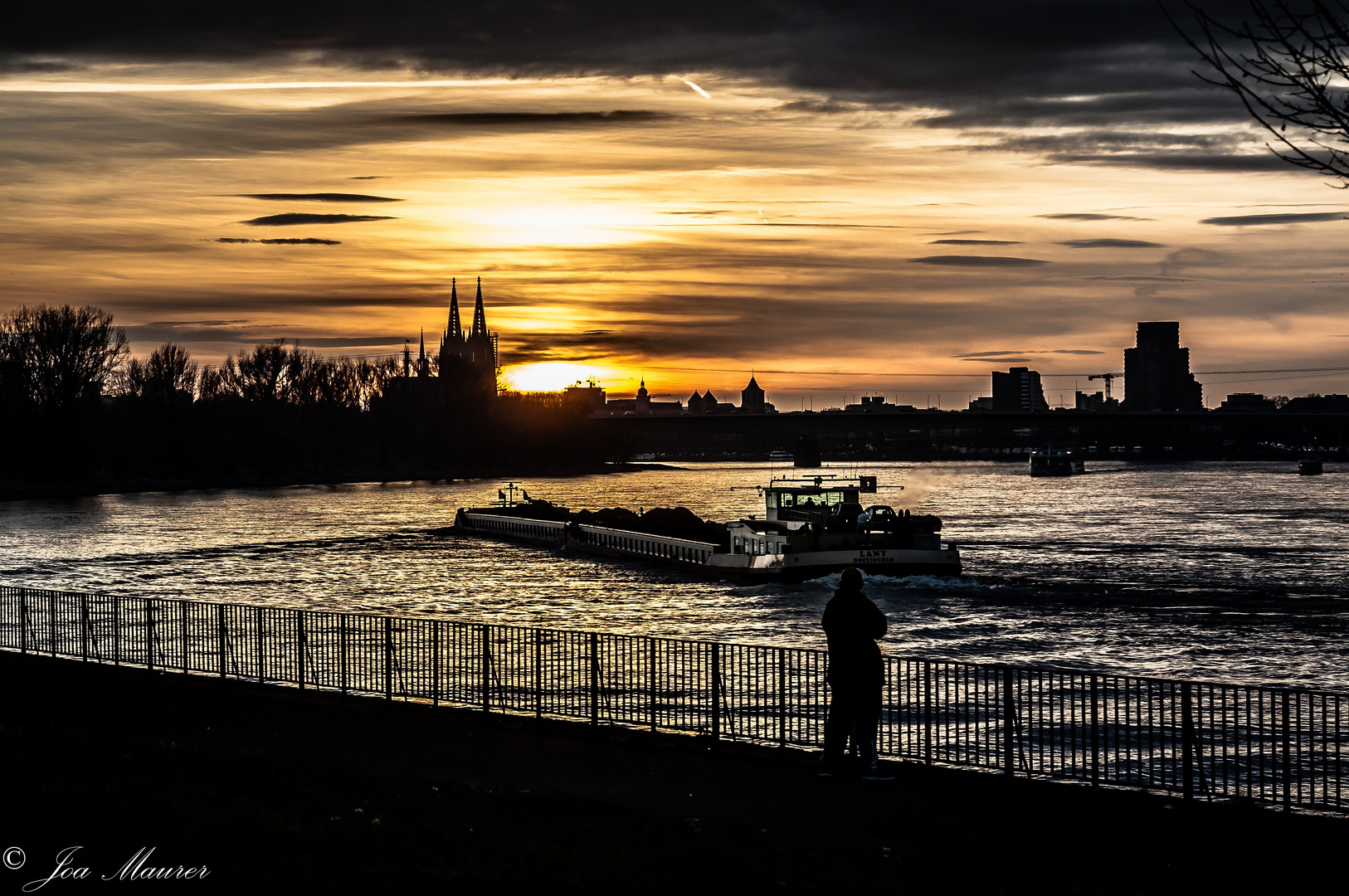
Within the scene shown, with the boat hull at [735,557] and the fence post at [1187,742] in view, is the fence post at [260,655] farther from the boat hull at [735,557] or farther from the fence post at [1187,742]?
the boat hull at [735,557]

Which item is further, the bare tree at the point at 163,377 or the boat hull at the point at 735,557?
the bare tree at the point at 163,377

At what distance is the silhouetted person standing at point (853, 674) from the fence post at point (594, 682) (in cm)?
437

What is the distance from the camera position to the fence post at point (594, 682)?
65.0 ft

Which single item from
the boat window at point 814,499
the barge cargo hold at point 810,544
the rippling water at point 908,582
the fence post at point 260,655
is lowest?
the rippling water at point 908,582

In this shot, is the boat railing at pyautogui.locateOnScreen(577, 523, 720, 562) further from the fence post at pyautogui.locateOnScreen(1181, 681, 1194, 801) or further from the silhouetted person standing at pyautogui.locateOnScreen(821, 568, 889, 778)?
the fence post at pyautogui.locateOnScreen(1181, 681, 1194, 801)

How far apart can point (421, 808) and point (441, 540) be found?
86.8m

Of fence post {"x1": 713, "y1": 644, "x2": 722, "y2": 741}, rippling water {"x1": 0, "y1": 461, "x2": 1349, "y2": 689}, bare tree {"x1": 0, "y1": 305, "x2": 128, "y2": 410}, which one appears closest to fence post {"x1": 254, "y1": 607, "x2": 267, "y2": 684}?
fence post {"x1": 713, "y1": 644, "x2": 722, "y2": 741}

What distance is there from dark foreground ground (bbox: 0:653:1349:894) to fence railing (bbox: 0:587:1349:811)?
4.36 feet

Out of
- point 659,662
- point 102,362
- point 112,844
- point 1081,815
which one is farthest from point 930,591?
point 102,362

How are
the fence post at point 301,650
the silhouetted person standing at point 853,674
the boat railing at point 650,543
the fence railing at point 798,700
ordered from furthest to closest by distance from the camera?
1. the boat railing at point 650,543
2. the fence post at point 301,650
3. the fence railing at point 798,700
4. the silhouetted person standing at point 853,674

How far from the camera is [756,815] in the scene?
48.3 feet

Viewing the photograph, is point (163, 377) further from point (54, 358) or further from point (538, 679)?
point (538, 679)

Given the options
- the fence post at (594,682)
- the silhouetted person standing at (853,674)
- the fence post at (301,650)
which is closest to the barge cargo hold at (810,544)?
the fence post at (301,650)

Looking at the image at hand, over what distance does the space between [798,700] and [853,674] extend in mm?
7692
